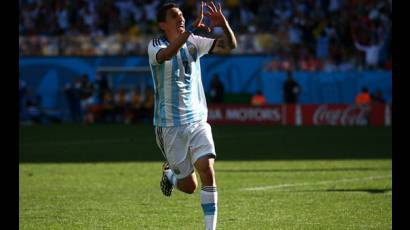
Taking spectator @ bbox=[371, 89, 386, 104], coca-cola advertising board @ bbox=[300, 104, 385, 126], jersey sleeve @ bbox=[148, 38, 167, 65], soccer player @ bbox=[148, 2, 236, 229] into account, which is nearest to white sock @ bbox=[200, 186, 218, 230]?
soccer player @ bbox=[148, 2, 236, 229]

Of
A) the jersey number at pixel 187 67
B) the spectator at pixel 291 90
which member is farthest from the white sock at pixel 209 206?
the spectator at pixel 291 90

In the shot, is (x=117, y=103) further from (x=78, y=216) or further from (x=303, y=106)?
(x=78, y=216)

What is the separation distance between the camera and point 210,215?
9.73m

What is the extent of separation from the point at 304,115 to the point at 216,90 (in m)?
3.73

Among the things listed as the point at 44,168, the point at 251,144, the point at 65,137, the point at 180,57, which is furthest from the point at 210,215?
the point at 65,137

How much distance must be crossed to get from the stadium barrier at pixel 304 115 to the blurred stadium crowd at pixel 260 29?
2.00 m

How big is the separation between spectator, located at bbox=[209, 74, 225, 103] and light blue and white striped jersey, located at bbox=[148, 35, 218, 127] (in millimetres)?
26776

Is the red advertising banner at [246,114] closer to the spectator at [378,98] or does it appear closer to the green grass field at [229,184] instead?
the spectator at [378,98]

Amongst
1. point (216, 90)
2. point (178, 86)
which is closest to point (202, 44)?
point (178, 86)

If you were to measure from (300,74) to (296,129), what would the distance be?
4836 millimetres

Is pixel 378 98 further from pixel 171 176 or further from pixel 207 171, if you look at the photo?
pixel 207 171

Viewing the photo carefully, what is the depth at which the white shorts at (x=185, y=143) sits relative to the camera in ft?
32.5

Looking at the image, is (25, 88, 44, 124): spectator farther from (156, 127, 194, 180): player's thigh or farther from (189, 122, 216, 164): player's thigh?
(189, 122, 216, 164): player's thigh

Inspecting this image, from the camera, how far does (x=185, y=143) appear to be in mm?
10000
